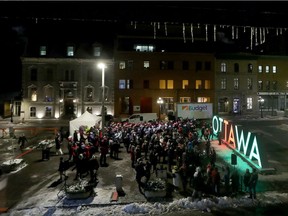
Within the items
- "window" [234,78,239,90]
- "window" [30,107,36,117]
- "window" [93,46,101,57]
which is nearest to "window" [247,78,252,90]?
"window" [234,78,239,90]

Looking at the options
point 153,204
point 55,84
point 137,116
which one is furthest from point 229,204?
point 55,84

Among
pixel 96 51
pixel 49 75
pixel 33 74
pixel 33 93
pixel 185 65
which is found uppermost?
pixel 96 51

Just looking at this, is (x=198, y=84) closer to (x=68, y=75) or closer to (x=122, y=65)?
(x=122, y=65)

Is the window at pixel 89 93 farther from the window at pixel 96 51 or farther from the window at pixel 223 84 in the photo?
the window at pixel 223 84

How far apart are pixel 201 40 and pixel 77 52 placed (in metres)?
22.6

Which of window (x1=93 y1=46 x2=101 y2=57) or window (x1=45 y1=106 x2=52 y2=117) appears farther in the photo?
window (x1=93 y1=46 x2=101 y2=57)

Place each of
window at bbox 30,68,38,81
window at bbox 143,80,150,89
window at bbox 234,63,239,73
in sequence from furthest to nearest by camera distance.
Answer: window at bbox 234,63,239,73 → window at bbox 143,80,150,89 → window at bbox 30,68,38,81

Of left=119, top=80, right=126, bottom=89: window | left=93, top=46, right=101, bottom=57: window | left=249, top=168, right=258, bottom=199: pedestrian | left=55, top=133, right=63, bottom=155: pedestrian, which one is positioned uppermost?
left=93, top=46, right=101, bottom=57: window

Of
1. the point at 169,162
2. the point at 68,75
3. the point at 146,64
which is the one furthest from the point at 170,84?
the point at 169,162

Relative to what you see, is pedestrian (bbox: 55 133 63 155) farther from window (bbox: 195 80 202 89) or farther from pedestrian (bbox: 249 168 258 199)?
window (bbox: 195 80 202 89)

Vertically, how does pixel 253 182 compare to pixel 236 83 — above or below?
below

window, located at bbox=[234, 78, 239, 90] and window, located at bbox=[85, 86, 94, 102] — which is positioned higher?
window, located at bbox=[234, 78, 239, 90]

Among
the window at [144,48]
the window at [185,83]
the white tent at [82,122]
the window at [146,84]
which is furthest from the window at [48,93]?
the window at [185,83]

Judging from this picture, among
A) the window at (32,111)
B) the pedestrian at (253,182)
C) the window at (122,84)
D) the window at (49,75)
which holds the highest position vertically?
the window at (49,75)
